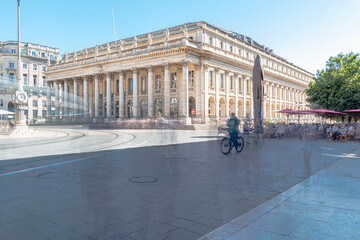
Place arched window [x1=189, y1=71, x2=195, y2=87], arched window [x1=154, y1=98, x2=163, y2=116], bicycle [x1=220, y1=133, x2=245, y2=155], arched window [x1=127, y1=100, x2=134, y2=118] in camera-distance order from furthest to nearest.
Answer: arched window [x1=127, y1=100, x2=134, y2=118] → arched window [x1=154, y1=98, x2=163, y2=116] → arched window [x1=189, y1=71, x2=195, y2=87] → bicycle [x1=220, y1=133, x2=245, y2=155]

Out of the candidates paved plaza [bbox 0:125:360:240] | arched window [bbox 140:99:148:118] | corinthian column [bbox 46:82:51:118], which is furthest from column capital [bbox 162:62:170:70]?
corinthian column [bbox 46:82:51:118]

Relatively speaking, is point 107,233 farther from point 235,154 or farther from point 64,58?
point 64,58

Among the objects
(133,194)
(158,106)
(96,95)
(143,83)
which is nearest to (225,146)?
(133,194)

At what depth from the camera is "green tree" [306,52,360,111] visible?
1344 inches

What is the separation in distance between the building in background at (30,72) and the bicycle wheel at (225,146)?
69088mm

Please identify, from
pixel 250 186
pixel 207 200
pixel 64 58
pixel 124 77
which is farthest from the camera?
pixel 64 58

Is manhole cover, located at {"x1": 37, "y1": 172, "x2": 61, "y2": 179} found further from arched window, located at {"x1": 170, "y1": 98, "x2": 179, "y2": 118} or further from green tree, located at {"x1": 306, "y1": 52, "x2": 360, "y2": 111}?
arched window, located at {"x1": 170, "y1": 98, "x2": 179, "y2": 118}

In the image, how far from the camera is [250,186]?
6.45 meters

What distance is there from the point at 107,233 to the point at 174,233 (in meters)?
0.94

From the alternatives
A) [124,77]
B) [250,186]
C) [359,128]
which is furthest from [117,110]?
[250,186]

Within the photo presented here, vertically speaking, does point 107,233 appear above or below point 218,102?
below

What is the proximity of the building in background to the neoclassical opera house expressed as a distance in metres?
13.0

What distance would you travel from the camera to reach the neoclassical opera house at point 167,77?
43.5m

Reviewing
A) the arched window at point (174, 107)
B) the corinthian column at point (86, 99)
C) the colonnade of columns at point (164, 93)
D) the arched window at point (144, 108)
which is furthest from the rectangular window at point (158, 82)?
the corinthian column at point (86, 99)
